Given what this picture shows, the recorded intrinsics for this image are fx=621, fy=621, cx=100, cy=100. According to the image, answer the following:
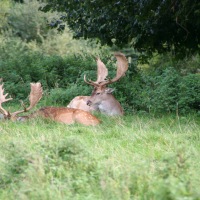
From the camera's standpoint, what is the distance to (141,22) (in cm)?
1490

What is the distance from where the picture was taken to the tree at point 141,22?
549 inches

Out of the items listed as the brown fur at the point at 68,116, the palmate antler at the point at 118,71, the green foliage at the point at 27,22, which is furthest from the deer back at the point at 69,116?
the green foliage at the point at 27,22

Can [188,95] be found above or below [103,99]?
above

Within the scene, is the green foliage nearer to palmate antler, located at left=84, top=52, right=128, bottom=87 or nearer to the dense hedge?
the dense hedge

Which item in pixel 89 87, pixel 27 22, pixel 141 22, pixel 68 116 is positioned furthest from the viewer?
pixel 27 22

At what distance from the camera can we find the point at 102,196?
550 cm

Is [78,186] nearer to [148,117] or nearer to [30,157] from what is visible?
[30,157]

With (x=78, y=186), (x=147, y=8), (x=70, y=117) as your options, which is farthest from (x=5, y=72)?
(x=78, y=186)

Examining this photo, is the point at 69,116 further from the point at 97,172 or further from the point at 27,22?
the point at 27,22

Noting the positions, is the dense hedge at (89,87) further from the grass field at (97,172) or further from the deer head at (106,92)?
the grass field at (97,172)

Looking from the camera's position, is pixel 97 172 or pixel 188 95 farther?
pixel 188 95

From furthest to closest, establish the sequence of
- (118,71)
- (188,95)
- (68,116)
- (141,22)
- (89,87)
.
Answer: (89,87), (141,22), (118,71), (188,95), (68,116)

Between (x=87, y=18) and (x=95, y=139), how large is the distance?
9.08 metres

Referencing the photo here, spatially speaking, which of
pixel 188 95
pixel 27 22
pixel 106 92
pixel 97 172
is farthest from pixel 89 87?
pixel 27 22
